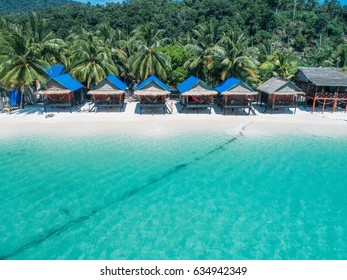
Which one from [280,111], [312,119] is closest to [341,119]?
→ [312,119]

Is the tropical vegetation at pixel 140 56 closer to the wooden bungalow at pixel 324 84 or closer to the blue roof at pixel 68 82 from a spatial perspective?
the blue roof at pixel 68 82

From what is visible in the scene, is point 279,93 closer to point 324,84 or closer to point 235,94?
point 235,94

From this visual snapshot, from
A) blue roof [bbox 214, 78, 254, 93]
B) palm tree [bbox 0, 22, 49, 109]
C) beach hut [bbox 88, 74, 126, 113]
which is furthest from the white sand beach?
palm tree [bbox 0, 22, 49, 109]

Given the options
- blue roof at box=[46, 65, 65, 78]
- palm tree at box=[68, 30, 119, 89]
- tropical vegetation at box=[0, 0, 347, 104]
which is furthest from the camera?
blue roof at box=[46, 65, 65, 78]

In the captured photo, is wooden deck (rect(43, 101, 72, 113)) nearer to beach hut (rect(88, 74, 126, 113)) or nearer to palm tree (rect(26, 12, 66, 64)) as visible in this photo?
beach hut (rect(88, 74, 126, 113))
